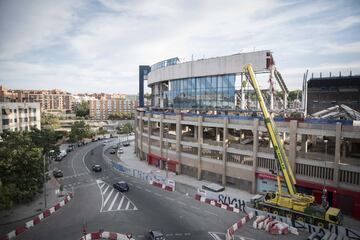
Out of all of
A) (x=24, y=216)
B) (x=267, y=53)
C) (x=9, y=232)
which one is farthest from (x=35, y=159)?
(x=267, y=53)

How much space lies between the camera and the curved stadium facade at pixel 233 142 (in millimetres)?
36594

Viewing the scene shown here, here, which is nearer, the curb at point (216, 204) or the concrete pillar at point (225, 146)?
the curb at point (216, 204)

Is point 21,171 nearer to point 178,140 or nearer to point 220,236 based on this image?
point 178,140

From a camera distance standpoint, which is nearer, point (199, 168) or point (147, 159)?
point (199, 168)

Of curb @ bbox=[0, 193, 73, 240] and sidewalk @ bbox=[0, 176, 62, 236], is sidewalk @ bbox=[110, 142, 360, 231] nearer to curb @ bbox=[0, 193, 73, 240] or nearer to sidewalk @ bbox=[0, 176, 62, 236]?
curb @ bbox=[0, 193, 73, 240]

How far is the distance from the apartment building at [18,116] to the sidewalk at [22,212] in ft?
122

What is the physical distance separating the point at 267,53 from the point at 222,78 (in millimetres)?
10419

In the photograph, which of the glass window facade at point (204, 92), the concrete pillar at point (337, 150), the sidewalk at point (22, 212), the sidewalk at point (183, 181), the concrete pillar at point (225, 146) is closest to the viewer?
the sidewalk at point (22, 212)

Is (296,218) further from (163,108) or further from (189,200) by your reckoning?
(163,108)

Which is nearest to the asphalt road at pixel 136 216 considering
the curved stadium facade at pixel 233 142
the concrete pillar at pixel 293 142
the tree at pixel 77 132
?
the curved stadium facade at pixel 233 142

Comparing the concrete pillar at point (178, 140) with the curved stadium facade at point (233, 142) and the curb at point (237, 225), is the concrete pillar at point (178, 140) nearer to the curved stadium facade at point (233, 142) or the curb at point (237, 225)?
the curved stadium facade at point (233, 142)

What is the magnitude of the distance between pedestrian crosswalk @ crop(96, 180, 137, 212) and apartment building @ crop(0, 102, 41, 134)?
40.1 metres

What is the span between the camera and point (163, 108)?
70.9 metres

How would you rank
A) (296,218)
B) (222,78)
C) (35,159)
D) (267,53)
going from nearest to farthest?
(296,218) → (35,159) → (267,53) → (222,78)
